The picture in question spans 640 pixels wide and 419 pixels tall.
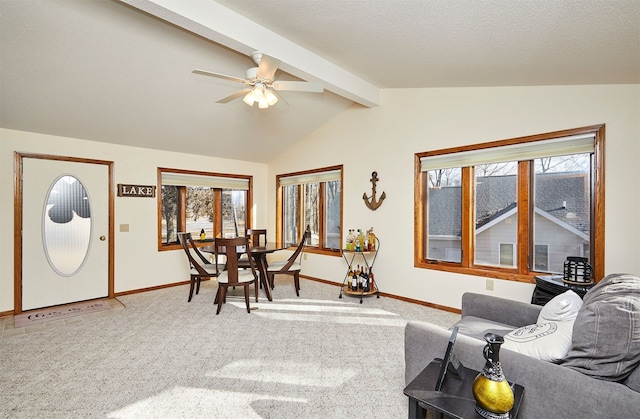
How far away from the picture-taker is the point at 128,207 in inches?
181

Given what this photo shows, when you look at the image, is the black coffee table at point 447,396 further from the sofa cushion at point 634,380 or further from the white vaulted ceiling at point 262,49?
the white vaulted ceiling at point 262,49

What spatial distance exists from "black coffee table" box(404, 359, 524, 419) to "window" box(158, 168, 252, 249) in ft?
15.3

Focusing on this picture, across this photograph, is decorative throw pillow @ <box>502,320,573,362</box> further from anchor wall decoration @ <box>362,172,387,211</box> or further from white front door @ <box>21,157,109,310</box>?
white front door @ <box>21,157,109,310</box>

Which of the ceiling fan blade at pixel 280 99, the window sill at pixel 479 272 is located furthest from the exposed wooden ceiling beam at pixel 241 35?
the window sill at pixel 479 272

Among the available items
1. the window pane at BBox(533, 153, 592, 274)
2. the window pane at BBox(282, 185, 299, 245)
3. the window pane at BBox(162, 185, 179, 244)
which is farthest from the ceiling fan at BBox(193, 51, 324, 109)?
the window pane at BBox(282, 185, 299, 245)

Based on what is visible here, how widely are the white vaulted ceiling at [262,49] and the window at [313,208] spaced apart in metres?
1.64

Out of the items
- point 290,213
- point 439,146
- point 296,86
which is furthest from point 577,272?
point 290,213

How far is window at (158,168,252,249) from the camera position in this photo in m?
5.11

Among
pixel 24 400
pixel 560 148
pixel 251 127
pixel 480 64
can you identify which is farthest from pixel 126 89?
pixel 560 148

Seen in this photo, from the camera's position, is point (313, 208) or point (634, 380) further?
point (313, 208)

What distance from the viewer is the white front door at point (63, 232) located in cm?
381

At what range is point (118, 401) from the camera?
2.02 meters

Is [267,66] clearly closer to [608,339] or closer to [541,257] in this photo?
[608,339]

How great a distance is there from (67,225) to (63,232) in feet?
0.33
